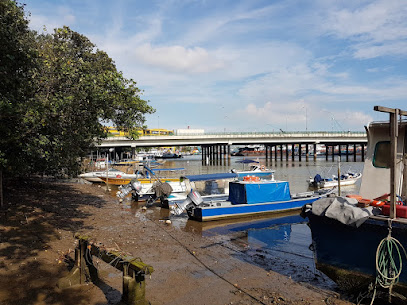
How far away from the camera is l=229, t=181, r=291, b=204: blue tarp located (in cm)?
1903

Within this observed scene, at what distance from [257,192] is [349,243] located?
11.5 m

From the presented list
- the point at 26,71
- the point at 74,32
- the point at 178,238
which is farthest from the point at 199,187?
the point at 26,71

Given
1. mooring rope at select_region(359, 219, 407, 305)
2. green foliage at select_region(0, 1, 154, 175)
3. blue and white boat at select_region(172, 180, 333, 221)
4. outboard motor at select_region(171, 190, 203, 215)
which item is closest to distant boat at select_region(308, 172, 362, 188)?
blue and white boat at select_region(172, 180, 333, 221)

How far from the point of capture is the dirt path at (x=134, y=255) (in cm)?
761

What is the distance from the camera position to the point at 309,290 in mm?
8672

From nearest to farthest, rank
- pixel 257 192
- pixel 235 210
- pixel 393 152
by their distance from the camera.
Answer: pixel 393 152 → pixel 235 210 → pixel 257 192

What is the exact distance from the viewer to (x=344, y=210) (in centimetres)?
790

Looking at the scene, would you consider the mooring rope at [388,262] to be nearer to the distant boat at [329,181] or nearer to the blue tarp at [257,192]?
the blue tarp at [257,192]

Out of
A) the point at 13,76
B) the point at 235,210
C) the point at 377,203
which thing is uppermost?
the point at 13,76

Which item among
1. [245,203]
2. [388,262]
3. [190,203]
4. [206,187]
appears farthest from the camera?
[206,187]

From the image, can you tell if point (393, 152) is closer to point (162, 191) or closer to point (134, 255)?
point (134, 255)

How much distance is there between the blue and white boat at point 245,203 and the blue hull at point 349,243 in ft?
32.1

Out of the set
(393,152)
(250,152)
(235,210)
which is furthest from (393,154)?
(250,152)

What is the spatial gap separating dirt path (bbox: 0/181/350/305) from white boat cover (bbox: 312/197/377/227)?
6.97 ft
